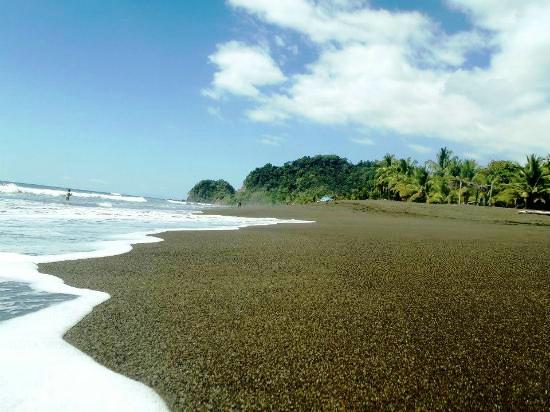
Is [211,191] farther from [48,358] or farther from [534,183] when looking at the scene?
[48,358]

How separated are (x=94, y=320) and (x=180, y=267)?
231cm

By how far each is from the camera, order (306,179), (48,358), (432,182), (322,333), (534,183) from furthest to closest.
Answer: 1. (306,179)
2. (432,182)
3. (534,183)
4. (322,333)
5. (48,358)

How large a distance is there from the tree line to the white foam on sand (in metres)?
38.3

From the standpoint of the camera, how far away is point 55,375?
7.43 feet

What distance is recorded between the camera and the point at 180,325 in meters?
3.01

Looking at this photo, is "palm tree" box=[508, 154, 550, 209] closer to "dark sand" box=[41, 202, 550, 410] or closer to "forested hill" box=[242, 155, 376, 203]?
"dark sand" box=[41, 202, 550, 410]

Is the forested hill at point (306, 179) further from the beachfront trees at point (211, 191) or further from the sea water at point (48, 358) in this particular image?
the sea water at point (48, 358)

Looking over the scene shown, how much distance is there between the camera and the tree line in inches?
1366

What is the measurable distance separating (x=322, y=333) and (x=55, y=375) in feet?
5.45

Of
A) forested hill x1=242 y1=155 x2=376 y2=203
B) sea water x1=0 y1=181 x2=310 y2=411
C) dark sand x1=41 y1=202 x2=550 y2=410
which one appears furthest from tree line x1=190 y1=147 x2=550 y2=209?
sea water x1=0 y1=181 x2=310 y2=411

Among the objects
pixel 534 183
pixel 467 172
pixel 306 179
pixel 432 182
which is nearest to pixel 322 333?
pixel 534 183

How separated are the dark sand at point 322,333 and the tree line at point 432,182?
112ft

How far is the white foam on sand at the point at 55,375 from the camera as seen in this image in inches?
78.4

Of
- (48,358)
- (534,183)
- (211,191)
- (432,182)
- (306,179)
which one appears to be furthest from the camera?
(211,191)
